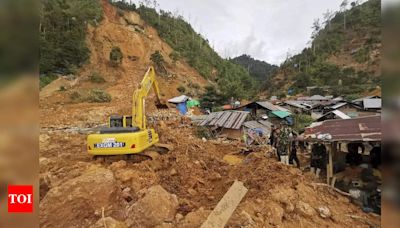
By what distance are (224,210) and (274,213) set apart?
130 cm

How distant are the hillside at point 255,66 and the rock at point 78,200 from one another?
80.2 meters

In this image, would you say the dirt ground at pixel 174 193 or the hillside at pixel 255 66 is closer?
the dirt ground at pixel 174 193

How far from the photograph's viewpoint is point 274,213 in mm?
4566

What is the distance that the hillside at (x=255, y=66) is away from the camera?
8525cm

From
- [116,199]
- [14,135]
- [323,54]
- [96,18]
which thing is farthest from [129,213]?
[323,54]

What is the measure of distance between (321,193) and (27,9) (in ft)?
20.0

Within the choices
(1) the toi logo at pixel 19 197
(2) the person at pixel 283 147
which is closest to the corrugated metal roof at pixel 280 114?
(2) the person at pixel 283 147

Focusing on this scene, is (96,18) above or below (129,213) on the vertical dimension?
above

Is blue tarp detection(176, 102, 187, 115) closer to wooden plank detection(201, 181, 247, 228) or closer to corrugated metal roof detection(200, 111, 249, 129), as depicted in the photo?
corrugated metal roof detection(200, 111, 249, 129)

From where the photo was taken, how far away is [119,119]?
717 centimetres

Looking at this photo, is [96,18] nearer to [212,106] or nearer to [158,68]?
[158,68]

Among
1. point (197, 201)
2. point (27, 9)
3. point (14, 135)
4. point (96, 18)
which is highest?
point (96, 18)

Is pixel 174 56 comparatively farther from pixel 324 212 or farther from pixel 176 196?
pixel 324 212

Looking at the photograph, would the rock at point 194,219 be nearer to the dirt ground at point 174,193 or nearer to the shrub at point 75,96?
the dirt ground at point 174,193
